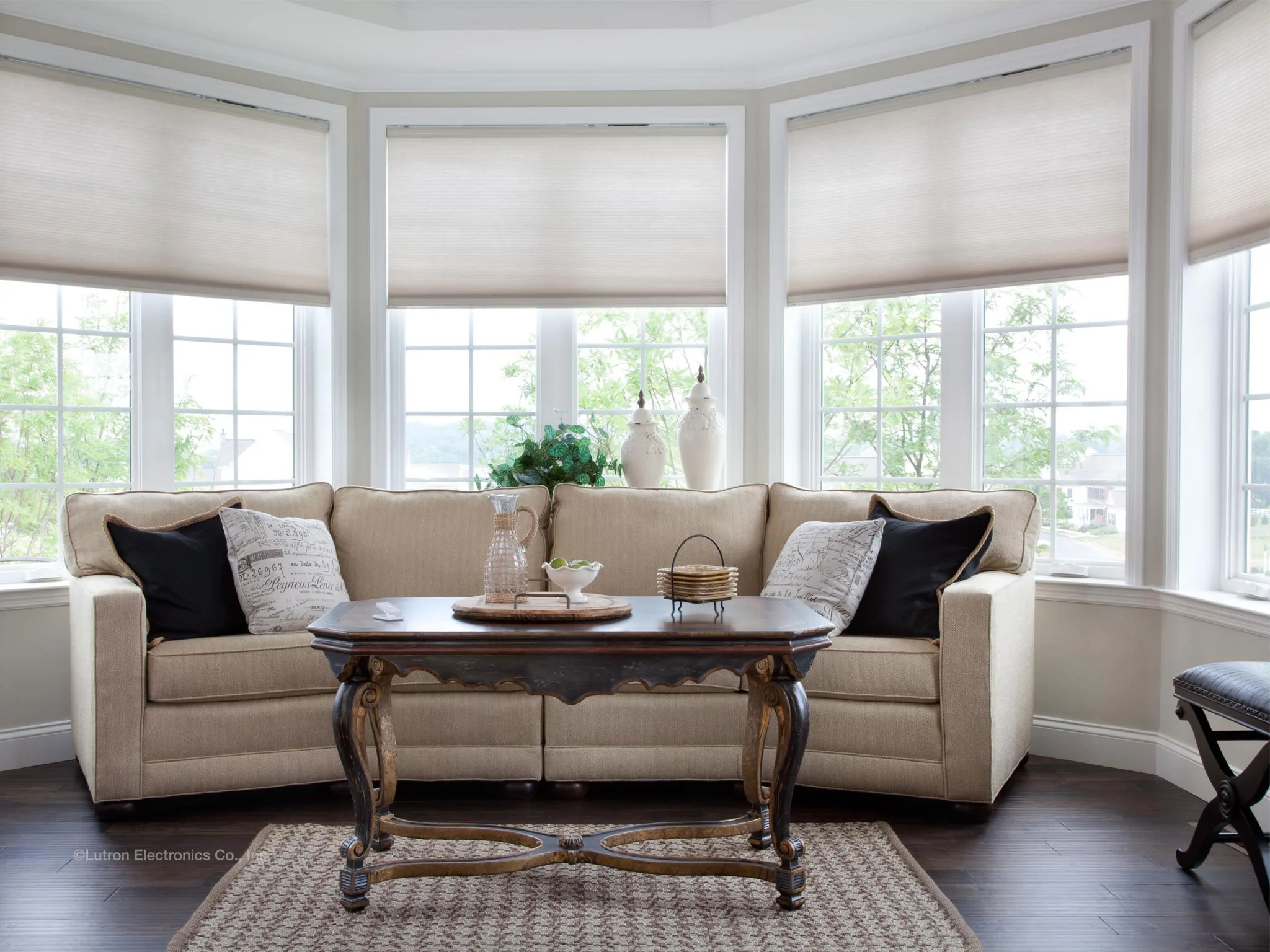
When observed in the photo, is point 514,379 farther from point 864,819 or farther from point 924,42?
point 864,819

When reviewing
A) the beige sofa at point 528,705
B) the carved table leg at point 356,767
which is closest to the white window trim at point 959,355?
the beige sofa at point 528,705

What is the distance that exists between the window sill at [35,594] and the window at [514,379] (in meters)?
1.39

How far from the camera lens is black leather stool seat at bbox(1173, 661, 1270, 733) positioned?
2168mm

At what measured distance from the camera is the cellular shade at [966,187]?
3566mm

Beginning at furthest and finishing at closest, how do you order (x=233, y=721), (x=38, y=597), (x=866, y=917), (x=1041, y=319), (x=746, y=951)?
(x=1041, y=319) → (x=38, y=597) → (x=233, y=721) → (x=866, y=917) → (x=746, y=951)

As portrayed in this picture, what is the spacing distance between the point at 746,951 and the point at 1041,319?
275cm

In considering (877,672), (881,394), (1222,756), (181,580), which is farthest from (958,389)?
(181,580)

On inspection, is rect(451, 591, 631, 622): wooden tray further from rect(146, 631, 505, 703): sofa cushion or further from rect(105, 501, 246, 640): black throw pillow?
rect(105, 501, 246, 640): black throw pillow

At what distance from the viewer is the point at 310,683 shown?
305 cm

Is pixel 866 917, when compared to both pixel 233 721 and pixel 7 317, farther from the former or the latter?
pixel 7 317

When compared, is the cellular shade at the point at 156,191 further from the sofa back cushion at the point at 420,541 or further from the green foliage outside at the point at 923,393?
the green foliage outside at the point at 923,393

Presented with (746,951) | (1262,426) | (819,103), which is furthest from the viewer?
(819,103)

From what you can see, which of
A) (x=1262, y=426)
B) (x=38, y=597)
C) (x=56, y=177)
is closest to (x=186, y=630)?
(x=38, y=597)

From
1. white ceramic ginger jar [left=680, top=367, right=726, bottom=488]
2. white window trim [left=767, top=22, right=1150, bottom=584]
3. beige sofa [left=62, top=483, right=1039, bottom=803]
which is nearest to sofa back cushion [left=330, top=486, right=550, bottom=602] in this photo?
beige sofa [left=62, top=483, right=1039, bottom=803]
